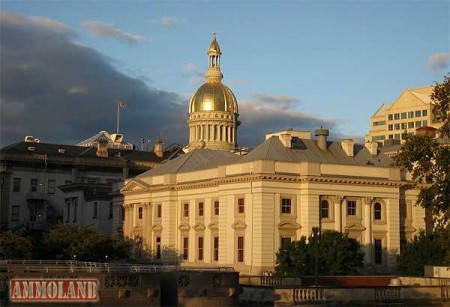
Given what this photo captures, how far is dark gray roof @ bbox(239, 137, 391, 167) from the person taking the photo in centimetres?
7425

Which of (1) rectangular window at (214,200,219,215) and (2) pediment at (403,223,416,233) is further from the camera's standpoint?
(2) pediment at (403,223,416,233)

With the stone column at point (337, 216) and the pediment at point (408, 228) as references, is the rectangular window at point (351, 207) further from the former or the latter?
the pediment at point (408, 228)

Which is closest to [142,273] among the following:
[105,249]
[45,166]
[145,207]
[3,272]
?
[3,272]

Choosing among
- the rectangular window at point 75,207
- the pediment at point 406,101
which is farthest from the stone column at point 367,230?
the pediment at point 406,101

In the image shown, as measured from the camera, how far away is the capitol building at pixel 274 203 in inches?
2805

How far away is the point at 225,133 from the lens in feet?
384

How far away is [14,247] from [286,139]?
26.2 metres

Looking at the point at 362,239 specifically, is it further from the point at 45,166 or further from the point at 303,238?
the point at 45,166

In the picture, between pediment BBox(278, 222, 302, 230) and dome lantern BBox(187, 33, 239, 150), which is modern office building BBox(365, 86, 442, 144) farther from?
pediment BBox(278, 222, 302, 230)

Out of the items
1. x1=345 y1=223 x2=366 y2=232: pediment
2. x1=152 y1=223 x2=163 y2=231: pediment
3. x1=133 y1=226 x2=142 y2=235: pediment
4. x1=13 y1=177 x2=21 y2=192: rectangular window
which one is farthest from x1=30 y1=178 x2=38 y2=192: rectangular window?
x1=345 y1=223 x2=366 y2=232: pediment

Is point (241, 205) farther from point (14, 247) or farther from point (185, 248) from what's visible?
point (14, 247)

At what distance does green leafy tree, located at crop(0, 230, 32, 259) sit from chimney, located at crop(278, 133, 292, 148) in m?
24.7

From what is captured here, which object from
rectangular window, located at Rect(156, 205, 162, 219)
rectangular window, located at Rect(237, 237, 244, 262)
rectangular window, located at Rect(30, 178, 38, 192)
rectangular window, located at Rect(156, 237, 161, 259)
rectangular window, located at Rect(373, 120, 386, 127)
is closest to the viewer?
rectangular window, located at Rect(237, 237, 244, 262)

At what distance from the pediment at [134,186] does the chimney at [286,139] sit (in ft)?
60.9
